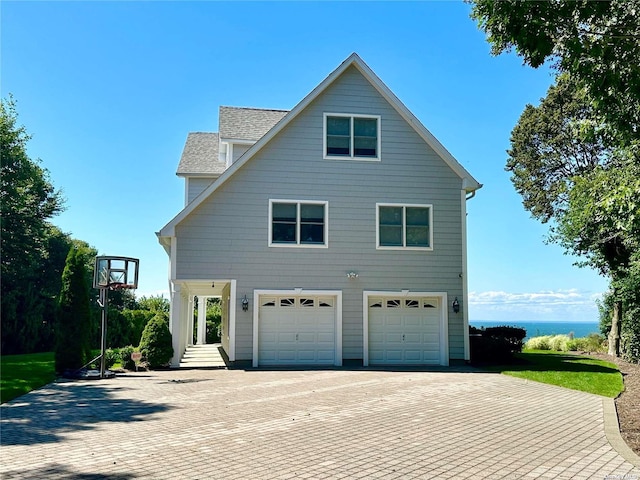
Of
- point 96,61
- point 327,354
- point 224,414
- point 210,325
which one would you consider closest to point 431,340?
point 327,354

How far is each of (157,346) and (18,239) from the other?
14.9 m

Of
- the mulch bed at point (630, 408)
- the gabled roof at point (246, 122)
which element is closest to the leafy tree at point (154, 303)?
the gabled roof at point (246, 122)

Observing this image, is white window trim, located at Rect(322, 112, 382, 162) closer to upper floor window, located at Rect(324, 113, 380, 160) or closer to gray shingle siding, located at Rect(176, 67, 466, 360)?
upper floor window, located at Rect(324, 113, 380, 160)

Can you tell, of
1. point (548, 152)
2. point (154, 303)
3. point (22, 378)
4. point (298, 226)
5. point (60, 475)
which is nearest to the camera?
point (60, 475)

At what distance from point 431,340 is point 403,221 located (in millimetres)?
4175

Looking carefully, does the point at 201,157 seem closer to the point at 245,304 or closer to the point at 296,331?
the point at 245,304

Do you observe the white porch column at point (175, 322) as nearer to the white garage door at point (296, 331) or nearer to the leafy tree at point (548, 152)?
the white garage door at point (296, 331)


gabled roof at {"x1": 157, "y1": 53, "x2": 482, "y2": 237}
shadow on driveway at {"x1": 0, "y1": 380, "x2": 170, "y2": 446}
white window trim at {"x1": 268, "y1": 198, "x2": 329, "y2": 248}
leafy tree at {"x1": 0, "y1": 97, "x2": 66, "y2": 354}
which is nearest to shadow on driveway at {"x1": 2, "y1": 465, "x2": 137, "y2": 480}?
shadow on driveway at {"x1": 0, "y1": 380, "x2": 170, "y2": 446}

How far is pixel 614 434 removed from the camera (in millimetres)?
8430

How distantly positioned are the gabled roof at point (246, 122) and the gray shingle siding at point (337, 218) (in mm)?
2380

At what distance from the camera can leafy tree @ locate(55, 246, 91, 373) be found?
635 inches

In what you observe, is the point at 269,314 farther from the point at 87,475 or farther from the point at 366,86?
the point at 87,475

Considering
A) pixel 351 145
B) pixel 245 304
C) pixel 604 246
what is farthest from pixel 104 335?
pixel 604 246

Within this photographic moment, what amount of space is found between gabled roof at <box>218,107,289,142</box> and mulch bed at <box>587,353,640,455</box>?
542 inches
